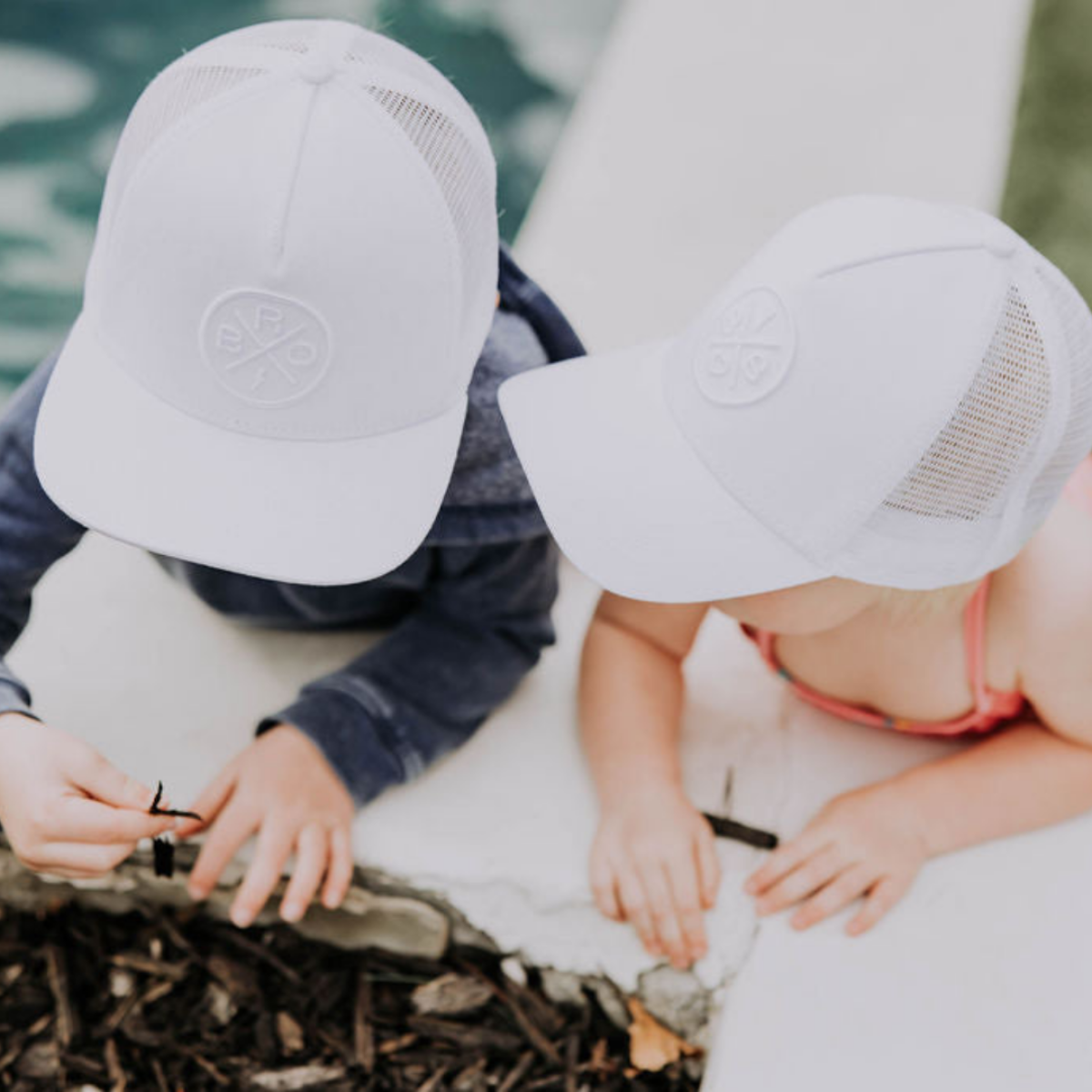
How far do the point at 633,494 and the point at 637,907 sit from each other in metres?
0.42

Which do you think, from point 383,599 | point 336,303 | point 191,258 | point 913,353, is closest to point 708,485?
point 913,353

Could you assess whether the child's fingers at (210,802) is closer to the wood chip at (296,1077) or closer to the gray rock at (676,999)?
the wood chip at (296,1077)

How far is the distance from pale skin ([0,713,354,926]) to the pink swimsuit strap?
0.46 meters

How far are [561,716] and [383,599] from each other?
0.22m

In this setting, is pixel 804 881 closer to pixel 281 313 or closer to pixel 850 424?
pixel 850 424

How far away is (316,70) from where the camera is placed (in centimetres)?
92

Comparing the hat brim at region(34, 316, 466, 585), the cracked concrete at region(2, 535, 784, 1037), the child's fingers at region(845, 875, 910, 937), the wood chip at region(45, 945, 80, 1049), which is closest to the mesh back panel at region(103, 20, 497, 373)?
the hat brim at region(34, 316, 466, 585)

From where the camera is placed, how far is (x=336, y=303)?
916mm

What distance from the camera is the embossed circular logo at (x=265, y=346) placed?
913 millimetres

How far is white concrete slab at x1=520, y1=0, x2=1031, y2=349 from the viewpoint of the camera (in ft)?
6.37

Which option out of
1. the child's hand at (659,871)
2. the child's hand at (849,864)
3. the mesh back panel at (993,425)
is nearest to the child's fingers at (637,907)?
the child's hand at (659,871)

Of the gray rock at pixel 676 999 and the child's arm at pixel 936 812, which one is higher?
the child's arm at pixel 936 812

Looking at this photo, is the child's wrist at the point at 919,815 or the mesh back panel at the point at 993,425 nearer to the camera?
the mesh back panel at the point at 993,425

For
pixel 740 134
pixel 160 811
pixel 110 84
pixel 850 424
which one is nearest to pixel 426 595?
pixel 160 811
